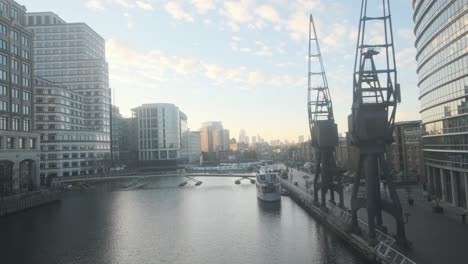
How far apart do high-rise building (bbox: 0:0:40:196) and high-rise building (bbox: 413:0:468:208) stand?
6226cm

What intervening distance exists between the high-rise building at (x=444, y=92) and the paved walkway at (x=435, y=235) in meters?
4.20

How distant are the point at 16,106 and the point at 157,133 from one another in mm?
84460

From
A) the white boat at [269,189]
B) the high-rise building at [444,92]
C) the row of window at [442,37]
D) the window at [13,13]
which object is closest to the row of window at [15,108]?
the window at [13,13]

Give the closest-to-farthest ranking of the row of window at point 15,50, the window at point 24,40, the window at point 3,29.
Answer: the row of window at point 15,50, the window at point 3,29, the window at point 24,40

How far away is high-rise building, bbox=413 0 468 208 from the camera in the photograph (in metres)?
35.1

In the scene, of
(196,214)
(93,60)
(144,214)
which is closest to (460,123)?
(196,214)

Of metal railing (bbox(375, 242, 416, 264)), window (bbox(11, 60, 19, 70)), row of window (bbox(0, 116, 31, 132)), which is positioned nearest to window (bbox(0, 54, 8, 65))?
window (bbox(11, 60, 19, 70))

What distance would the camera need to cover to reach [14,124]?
64500 millimetres

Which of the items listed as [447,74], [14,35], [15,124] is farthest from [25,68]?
[447,74]

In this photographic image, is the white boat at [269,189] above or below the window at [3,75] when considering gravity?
below

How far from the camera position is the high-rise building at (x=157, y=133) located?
14838 cm

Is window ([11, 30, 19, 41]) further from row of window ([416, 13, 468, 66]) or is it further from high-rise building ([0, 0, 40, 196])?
row of window ([416, 13, 468, 66])

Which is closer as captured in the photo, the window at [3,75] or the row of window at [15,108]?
the row of window at [15,108]

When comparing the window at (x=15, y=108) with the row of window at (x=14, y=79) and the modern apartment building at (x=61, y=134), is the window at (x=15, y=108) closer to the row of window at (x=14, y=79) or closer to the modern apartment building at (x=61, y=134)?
the row of window at (x=14, y=79)
